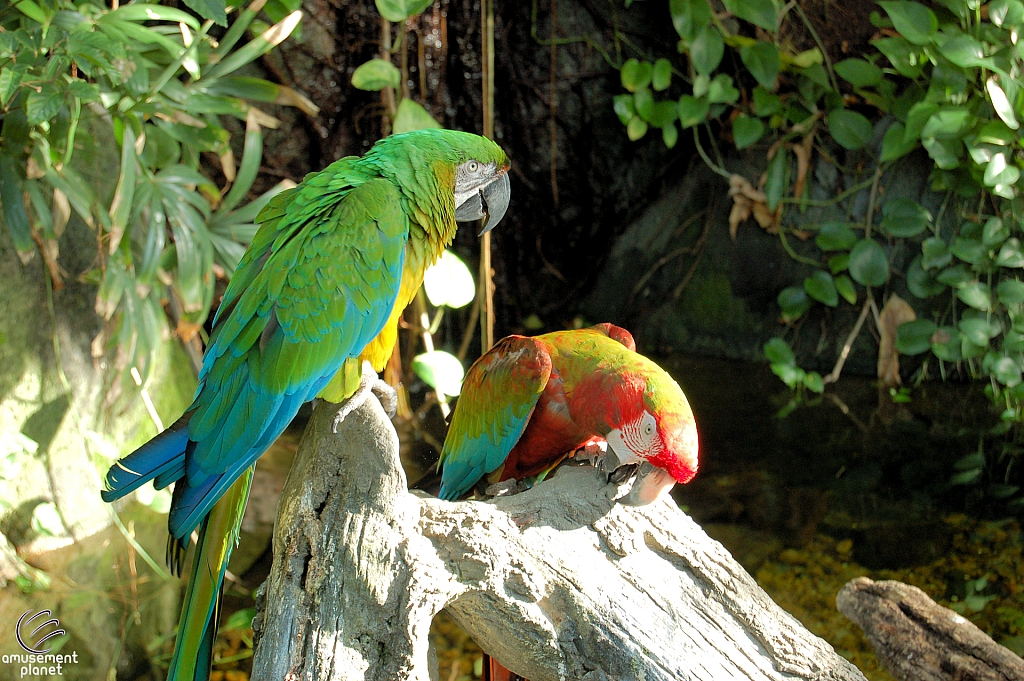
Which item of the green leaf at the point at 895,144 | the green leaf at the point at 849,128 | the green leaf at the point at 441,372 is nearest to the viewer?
the green leaf at the point at 441,372

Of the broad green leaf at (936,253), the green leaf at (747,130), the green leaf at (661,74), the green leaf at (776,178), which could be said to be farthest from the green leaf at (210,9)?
the broad green leaf at (936,253)

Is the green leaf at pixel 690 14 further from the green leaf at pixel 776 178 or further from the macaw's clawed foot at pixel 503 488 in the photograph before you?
the macaw's clawed foot at pixel 503 488

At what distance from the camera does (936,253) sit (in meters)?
3.38

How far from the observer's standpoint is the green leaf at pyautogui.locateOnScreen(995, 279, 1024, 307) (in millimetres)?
3184

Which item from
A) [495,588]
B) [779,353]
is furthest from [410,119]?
[779,353]

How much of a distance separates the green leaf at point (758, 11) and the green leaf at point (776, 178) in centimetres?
63

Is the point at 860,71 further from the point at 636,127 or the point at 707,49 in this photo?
the point at 636,127

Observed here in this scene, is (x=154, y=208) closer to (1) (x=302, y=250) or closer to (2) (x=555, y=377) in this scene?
(1) (x=302, y=250)

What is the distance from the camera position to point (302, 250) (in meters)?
1.35

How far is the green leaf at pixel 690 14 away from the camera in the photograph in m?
3.37

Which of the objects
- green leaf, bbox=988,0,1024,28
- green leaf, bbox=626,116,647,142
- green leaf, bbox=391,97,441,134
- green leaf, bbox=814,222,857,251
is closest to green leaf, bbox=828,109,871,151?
green leaf, bbox=814,222,857,251

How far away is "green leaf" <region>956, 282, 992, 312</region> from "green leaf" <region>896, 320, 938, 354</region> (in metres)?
0.20

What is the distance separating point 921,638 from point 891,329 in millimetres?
2370

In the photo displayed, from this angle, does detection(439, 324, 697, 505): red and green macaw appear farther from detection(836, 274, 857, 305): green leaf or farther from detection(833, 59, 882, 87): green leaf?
detection(833, 59, 882, 87): green leaf
